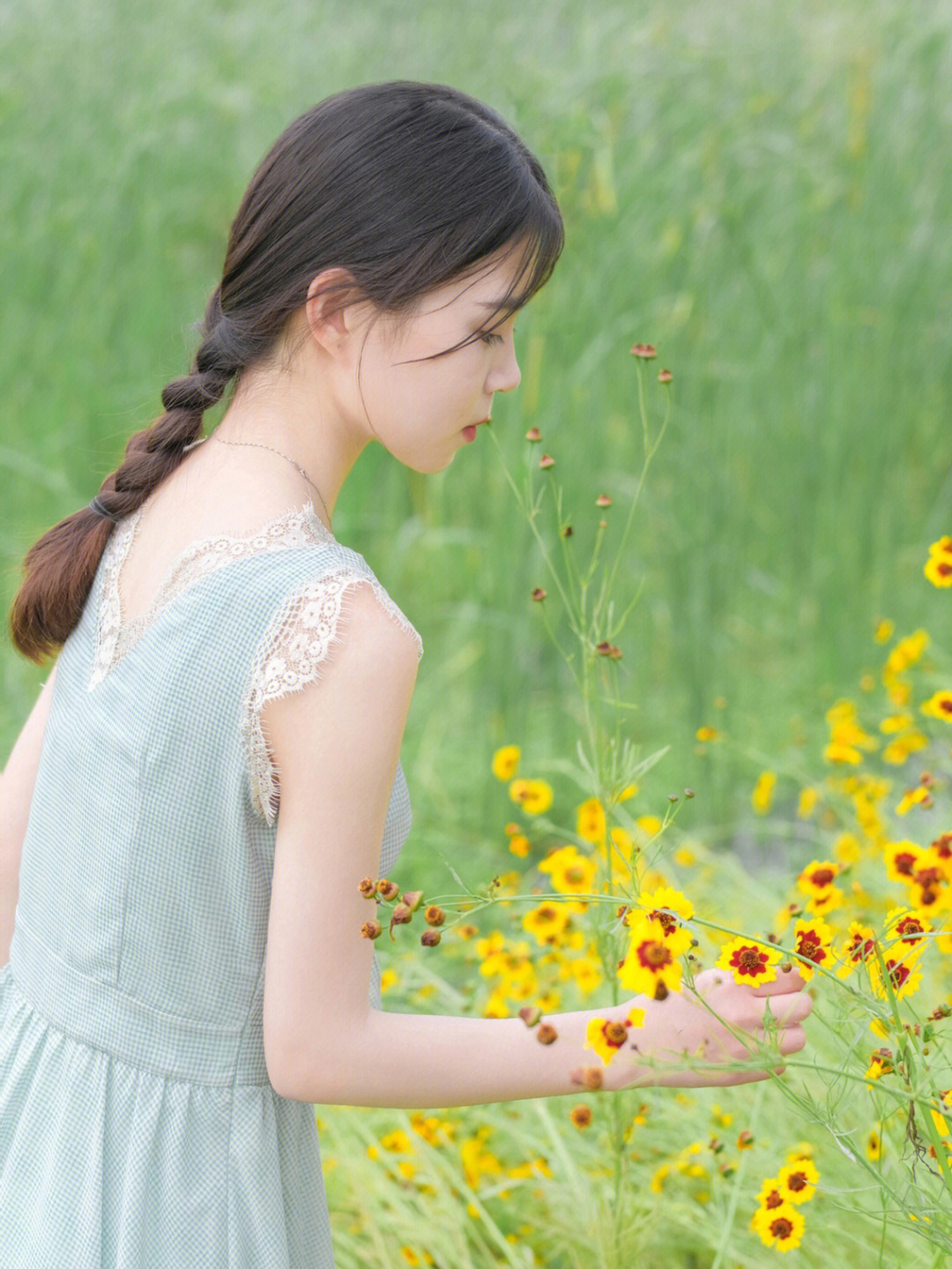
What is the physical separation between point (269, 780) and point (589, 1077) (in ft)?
0.96

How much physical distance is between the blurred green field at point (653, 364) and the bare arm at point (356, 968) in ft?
4.70

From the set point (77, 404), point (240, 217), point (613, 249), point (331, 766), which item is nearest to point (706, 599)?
point (613, 249)

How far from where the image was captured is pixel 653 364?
2.86 metres

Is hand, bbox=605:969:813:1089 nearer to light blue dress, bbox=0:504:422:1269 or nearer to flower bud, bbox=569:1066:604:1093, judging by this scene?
flower bud, bbox=569:1066:604:1093

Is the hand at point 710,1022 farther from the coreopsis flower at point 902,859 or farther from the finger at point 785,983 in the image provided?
the coreopsis flower at point 902,859

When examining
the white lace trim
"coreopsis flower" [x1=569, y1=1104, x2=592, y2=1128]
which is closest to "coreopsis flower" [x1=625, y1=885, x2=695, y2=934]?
"coreopsis flower" [x1=569, y1=1104, x2=592, y2=1128]

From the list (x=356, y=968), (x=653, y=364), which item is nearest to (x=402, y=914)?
(x=356, y=968)

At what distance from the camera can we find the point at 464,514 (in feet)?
9.30

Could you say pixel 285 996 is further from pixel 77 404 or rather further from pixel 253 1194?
pixel 77 404

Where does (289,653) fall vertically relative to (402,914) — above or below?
above

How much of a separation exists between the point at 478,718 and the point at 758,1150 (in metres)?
1.29

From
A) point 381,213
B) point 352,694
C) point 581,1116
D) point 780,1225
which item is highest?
point 381,213

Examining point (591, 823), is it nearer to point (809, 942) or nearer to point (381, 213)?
point (809, 942)

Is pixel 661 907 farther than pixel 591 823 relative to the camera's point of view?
No
